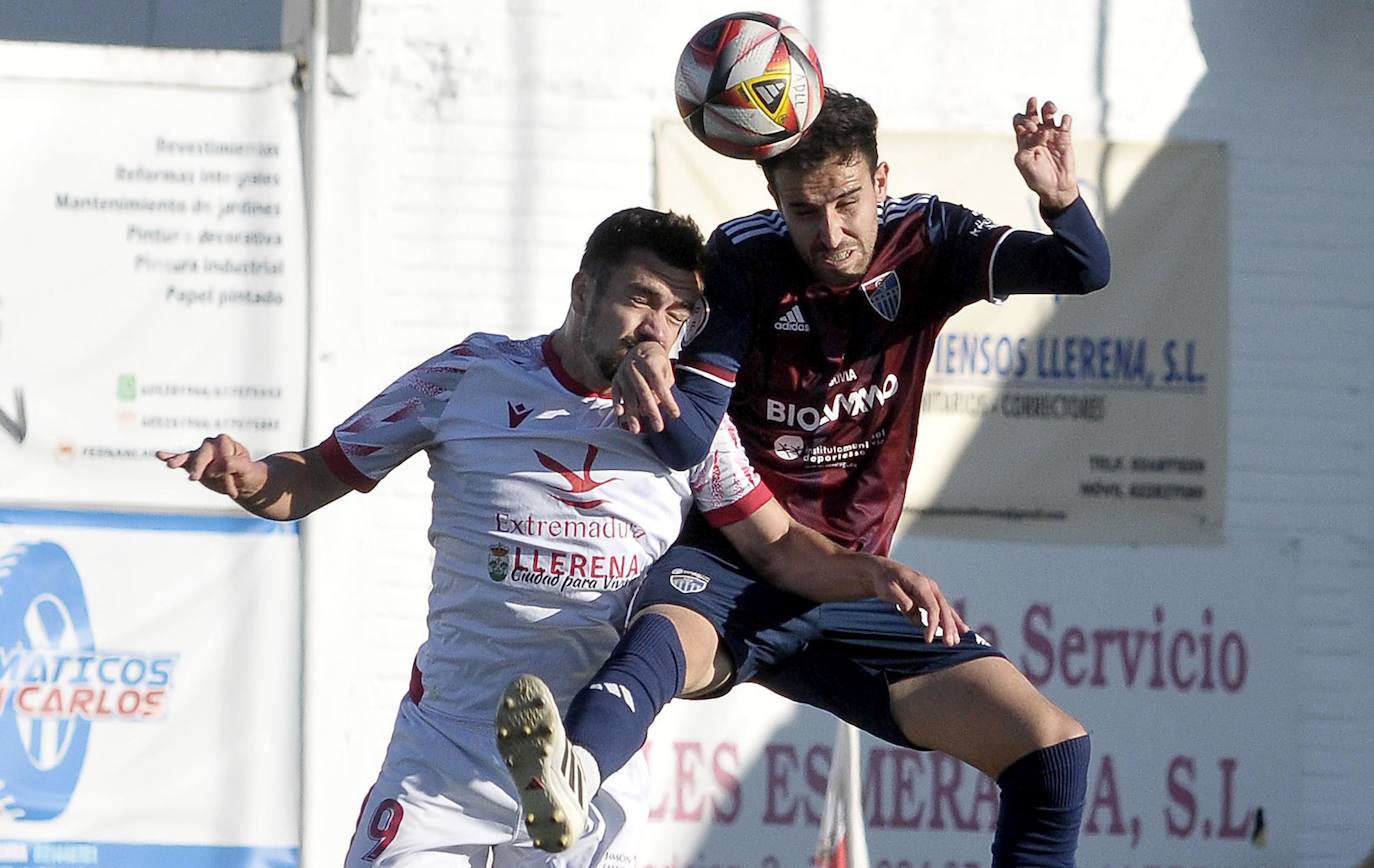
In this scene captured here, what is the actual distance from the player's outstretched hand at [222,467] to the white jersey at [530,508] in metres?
0.26

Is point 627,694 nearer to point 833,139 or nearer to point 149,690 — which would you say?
point 833,139

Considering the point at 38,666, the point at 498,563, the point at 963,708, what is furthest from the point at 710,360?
the point at 38,666

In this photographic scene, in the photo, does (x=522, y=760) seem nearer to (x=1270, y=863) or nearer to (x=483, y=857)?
(x=483, y=857)

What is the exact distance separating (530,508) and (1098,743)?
390 cm

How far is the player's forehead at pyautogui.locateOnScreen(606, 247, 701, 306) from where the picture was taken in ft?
12.7

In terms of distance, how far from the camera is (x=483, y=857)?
3.93m

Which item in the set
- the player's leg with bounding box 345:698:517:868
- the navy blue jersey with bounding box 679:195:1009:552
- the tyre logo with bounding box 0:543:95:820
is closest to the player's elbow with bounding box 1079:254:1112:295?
the navy blue jersey with bounding box 679:195:1009:552

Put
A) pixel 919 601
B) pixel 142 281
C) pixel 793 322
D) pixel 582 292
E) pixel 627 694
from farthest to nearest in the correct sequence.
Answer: pixel 142 281 < pixel 793 322 < pixel 582 292 < pixel 919 601 < pixel 627 694

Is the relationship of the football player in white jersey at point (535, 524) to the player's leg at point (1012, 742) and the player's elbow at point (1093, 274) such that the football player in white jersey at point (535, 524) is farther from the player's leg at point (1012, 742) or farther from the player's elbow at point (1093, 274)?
the player's elbow at point (1093, 274)

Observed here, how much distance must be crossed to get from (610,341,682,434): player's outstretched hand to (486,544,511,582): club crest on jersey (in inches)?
17.9

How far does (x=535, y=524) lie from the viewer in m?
3.93

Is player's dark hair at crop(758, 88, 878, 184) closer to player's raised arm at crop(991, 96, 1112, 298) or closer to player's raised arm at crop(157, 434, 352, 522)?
player's raised arm at crop(991, 96, 1112, 298)

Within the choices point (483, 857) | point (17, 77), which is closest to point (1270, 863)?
point (483, 857)

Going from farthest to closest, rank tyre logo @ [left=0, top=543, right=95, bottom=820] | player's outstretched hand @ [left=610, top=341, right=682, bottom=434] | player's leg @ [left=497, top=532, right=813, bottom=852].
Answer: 1. tyre logo @ [left=0, top=543, right=95, bottom=820]
2. player's outstretched hand @ [left=610, top=341, right=682, bottom=434]
3. player's leg @ [left=497, top=532, right=813, bottom=852]
